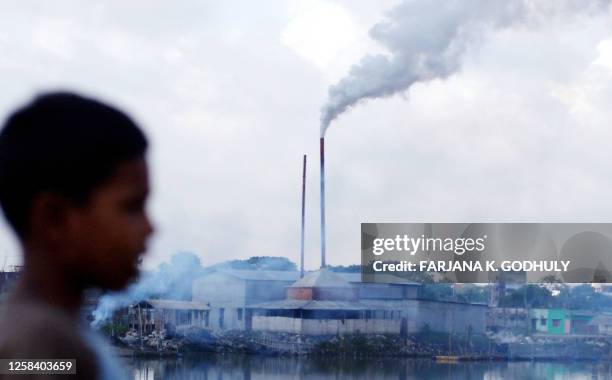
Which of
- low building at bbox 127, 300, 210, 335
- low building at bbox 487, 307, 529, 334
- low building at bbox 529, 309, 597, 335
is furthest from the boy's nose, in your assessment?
low building at bbox 529, 309, 597, 335

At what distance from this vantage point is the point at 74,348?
0.77 feet

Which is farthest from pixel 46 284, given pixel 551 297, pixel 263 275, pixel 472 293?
pixel 472 293

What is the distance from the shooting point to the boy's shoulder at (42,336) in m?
0.22

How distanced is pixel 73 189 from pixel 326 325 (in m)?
12.2

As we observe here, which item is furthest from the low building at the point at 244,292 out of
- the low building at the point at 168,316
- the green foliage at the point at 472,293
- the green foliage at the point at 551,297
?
the green foliage at the point at 551,297

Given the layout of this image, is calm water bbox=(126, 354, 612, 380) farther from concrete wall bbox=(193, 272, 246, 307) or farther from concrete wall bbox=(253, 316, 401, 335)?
concrete wall bbox=(193, 272, 246, 307)

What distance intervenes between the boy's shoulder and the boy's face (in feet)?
0.05

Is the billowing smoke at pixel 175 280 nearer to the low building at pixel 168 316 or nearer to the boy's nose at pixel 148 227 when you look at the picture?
the low building at pixel 168 316

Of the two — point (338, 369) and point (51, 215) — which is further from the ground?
point (51, 215)

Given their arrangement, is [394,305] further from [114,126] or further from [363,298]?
[114,126]

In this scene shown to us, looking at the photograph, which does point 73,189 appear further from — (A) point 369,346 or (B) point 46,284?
(A) point 369,346

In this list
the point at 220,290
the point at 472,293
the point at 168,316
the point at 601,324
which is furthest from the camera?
the point at 472,293

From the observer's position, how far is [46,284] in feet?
0.83

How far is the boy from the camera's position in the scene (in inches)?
9.8
